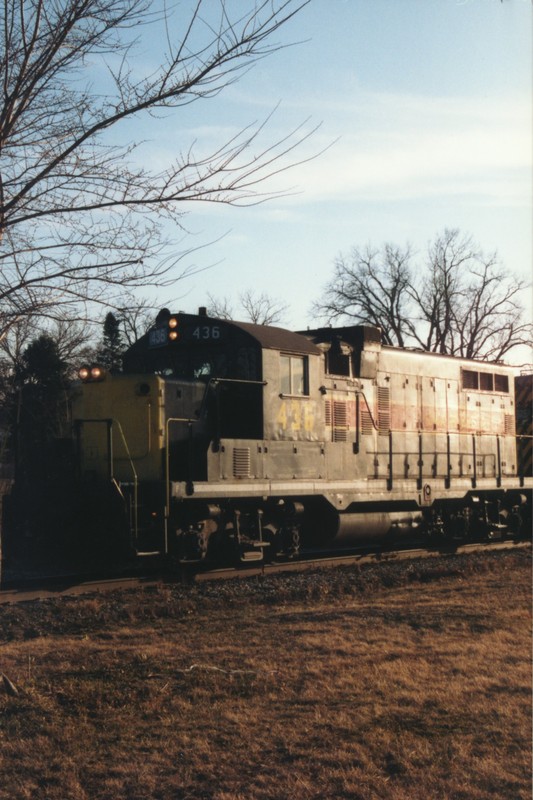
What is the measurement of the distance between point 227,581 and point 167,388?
2.95 meters

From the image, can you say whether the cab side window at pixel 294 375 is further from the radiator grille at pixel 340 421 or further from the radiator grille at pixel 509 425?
the radiator grille at pixel 509 425

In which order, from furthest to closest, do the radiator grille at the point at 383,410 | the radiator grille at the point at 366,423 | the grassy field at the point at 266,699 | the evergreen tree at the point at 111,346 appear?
the radiator grille at the point at 383,410, the radiator grille at the point at 366,423, the evergreen tree at the point at 111,346, the grassy field at the point at 266,699

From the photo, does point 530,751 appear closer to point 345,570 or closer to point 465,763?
point 465,763

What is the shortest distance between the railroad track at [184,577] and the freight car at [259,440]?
29 centimetres

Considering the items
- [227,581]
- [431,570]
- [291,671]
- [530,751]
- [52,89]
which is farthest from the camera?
[431,570]

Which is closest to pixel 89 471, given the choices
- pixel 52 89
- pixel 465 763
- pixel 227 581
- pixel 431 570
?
pixel 227 581

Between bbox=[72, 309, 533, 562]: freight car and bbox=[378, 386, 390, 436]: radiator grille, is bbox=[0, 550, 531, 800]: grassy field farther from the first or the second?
bbox=[378, 386, 390, 436]: radiator grille

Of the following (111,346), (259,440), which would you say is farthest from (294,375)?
(111,346)

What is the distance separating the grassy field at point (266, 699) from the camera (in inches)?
187

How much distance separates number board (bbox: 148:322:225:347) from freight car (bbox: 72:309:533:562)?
0.02m

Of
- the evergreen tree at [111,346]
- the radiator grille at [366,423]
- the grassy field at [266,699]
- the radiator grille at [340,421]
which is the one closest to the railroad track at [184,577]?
the grassy field at [266,699]

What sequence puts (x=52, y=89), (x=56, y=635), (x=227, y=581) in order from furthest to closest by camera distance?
(x=227, y=581)
(x=56, y=635)
(x=52, y=89)

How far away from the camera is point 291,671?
6.97 metres

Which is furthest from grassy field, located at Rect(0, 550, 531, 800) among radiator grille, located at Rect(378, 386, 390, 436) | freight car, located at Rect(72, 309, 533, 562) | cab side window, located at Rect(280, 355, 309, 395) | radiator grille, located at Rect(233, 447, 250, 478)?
radiator grille, located at Rect(378, 386, 390, 436)
